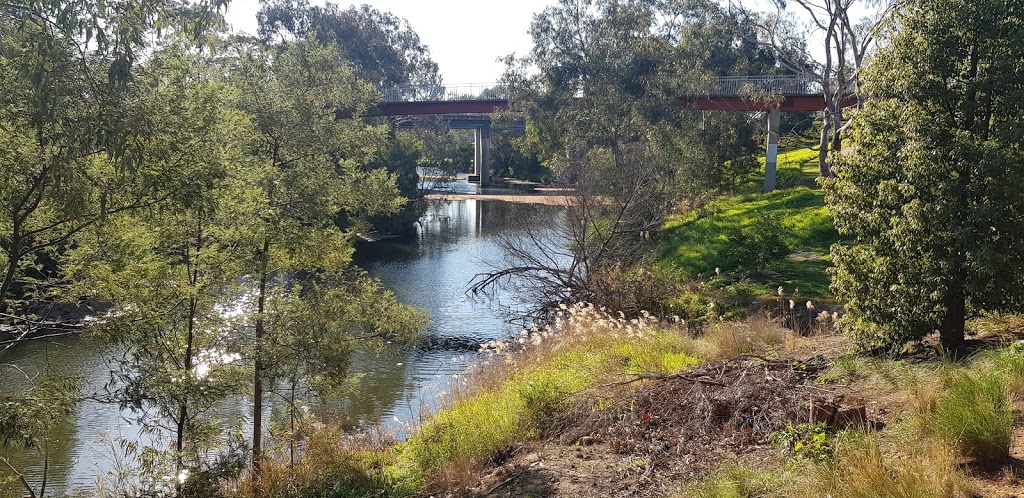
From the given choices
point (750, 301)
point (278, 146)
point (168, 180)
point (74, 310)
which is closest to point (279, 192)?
point (278, 146)

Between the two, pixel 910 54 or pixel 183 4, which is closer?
pixel 183 4

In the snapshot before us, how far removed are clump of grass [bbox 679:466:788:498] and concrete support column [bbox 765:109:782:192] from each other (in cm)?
2862

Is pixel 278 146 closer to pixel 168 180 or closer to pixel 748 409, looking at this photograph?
pixel 168 180

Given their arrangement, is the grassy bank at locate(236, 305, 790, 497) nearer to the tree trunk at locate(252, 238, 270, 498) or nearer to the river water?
the tree trunk at locate(252, 238, 270, 498)

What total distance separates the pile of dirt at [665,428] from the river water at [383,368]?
4.07 meters

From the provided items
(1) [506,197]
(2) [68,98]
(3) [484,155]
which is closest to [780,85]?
(1) [506,197]

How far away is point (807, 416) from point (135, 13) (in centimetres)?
664

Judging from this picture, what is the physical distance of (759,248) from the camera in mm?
Result: 18953

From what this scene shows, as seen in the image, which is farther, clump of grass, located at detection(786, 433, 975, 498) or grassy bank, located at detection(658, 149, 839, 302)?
grassy bank, located at detection(658, 149, 839, 302)

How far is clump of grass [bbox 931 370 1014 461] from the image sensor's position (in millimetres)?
5309

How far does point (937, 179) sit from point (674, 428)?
151 inches

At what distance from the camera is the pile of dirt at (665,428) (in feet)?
21.4

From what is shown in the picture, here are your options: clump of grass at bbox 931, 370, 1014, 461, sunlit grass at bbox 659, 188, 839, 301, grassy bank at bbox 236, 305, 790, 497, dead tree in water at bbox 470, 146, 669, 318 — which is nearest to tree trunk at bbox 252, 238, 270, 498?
grassy bank at bbox 236, 305, 790, 497

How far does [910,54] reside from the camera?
847 centimetres
